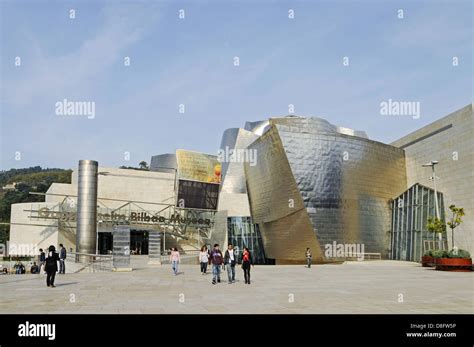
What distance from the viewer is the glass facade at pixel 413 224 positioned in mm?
41334

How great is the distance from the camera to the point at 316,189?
3809 cm

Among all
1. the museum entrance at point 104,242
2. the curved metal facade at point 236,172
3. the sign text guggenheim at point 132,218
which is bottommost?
the museum entrance at point 104,242

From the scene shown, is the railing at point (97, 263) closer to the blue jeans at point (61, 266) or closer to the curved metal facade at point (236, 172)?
the blue jeans at point (61, 266)

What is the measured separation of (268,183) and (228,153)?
87.5 feet

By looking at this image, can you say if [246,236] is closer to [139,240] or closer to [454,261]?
[139,240]

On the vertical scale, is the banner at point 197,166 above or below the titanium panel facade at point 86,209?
above

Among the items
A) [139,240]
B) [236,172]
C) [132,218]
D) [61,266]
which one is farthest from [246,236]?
[61,266]

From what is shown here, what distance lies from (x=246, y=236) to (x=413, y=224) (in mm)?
18999

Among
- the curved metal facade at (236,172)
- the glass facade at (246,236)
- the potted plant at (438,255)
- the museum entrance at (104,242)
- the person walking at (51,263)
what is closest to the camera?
the person walking at (51,263)

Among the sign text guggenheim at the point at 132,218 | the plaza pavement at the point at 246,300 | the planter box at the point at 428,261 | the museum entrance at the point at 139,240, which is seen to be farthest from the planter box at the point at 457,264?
the museum entrance at the point at 139,240

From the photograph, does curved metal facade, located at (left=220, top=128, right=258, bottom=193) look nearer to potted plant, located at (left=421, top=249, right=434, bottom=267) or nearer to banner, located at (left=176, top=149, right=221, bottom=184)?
banner, located at (left=176, top=149, right=221, bottom=184)

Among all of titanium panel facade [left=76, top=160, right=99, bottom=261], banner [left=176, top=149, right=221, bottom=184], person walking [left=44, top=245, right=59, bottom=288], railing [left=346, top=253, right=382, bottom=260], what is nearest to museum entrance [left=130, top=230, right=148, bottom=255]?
banner [left=176, top=149, right=221, bottom=184]

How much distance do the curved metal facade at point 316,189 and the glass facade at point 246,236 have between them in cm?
726
